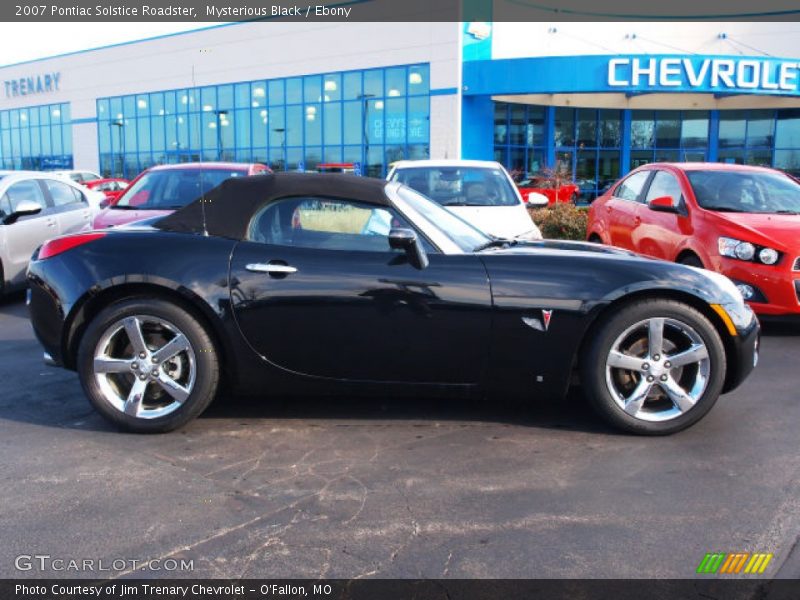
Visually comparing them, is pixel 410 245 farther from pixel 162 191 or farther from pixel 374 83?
pixel 374 83

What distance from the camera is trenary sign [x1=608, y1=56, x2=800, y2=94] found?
24.9 metres

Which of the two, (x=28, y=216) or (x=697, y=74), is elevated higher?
(x=697, y=74)

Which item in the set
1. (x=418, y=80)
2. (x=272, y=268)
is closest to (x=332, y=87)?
(x=418, y=80)

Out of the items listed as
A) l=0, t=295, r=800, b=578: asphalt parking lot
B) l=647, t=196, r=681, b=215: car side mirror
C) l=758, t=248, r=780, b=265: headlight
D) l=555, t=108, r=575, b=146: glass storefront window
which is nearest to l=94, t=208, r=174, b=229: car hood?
l=0, t=295, r=800, b=578: asphalt parking lot

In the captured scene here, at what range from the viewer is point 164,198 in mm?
8273

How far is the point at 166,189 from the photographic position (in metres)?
8.35

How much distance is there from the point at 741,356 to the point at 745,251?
8.51 ft

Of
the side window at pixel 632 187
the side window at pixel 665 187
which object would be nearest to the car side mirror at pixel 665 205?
the side window at pixel 665 187

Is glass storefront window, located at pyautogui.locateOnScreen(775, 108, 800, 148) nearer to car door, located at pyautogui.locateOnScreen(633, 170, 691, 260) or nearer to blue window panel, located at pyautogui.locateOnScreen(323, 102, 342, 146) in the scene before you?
blue window panel, located at pyautogui.locateOnScreen(323, 102, 342, 146)

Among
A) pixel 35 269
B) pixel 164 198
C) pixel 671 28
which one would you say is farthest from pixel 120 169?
pixel 35 269

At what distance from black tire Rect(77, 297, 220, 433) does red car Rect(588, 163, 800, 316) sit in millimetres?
4617

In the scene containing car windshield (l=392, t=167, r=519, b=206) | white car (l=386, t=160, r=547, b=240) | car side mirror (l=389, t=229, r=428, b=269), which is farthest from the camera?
car windshield (l=392, t=167, r=519, b=206)
